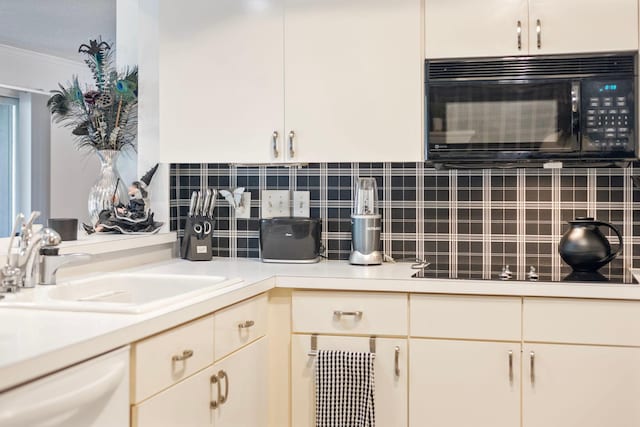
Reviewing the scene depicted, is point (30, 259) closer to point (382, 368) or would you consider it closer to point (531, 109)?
point (382, 368)

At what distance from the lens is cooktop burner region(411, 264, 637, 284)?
7.79 ft

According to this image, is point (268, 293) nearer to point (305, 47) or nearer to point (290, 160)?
point (290, 160)

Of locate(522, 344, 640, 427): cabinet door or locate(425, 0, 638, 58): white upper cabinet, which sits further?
locate(425, 0, 638, 58): white upper cabinet

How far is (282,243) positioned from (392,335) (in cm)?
65

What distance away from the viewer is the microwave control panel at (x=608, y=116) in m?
2.46

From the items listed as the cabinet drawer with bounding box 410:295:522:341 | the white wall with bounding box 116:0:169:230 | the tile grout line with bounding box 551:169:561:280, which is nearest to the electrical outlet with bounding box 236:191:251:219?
the white wall with bounding box 116:0:169:230

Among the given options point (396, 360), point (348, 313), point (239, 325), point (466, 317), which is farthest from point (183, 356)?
point (466, 317)

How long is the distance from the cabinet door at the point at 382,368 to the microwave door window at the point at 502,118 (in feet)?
2.52

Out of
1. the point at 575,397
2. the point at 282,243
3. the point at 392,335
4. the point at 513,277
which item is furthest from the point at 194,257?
the point at 575,397

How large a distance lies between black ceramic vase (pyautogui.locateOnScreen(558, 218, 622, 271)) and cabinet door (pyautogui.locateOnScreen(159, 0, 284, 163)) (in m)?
1.14

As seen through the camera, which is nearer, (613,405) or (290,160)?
(613,405)

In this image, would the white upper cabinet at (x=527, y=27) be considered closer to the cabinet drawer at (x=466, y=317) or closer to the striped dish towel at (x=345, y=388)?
the cabinet drawer at (x=466, y=317)

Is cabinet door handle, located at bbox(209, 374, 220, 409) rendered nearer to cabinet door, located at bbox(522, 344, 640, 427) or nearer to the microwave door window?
cabinet door, located at bbox(522, 344, 640, 427)

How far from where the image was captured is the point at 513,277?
2.44m
